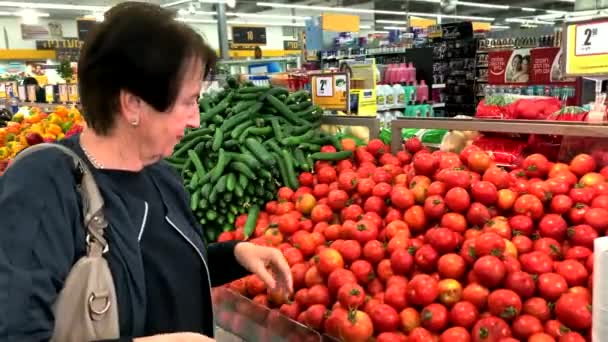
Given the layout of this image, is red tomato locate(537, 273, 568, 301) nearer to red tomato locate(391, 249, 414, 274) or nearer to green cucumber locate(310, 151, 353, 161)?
red tomato locate(391, 249, 414, 274)

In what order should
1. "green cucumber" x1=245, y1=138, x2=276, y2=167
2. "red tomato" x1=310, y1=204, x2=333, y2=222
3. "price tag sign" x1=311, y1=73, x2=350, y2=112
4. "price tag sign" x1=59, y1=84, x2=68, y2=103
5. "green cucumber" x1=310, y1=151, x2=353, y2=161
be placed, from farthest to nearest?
"price tag sign" x1=59, y1=84, x2=68, y2=103 → "price tag sign" x1=311, y1=73, x2=350, y2=112 → "green cucumber" x1=310, y1=151, x2=353, y2=161 → "green cucumber" x1=245, y1=138, x2=276, y2=167 → "red tomato" x1=310, y1=204, x2=333, y2=222

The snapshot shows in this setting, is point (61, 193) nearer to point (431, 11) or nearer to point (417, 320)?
point (417, 320)

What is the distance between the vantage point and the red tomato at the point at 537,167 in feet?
7.68

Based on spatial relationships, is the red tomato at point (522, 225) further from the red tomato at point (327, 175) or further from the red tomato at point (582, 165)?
the red tomato at point (327, 175)

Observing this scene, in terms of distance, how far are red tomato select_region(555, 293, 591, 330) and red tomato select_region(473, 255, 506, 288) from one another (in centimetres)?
19

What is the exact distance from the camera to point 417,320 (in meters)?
1.85

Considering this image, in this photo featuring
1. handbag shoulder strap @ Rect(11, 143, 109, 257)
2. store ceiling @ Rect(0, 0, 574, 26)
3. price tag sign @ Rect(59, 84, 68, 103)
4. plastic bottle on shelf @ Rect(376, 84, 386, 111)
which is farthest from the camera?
store ceiling @ Rect(0, 0, 574, 26)

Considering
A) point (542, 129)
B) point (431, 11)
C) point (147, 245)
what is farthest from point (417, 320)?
point (431, 11)

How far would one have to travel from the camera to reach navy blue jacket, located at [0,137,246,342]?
974 millimetres

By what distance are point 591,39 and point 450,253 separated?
1239mm

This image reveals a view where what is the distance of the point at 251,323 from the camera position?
221cm

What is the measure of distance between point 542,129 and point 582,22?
0.51 metres

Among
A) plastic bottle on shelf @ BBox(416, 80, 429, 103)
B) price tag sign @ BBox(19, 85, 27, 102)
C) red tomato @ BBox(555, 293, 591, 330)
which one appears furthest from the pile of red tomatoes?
price tag sign @ BBox(19, 85, 27, 102)

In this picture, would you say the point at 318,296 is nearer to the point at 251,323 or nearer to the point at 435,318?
the point at 251,323
